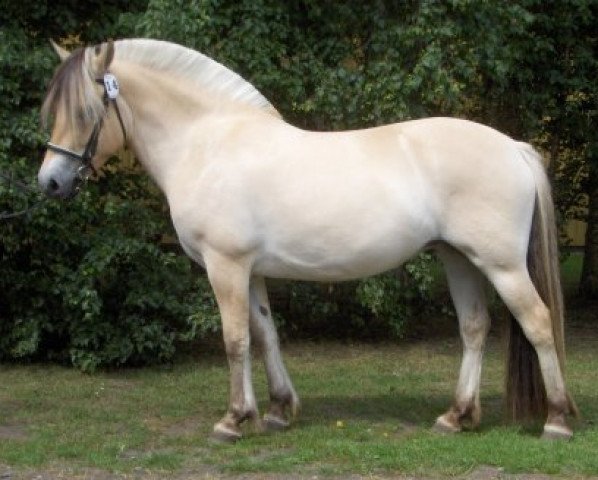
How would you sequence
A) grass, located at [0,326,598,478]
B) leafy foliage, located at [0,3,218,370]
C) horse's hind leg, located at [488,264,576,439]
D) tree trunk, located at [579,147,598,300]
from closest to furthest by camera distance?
grass, located at [0,326,598,478]
horse's hind leg, located at [488,264,576,439]
leafy foliage, located at [0,3,218,370]
tree trunk, located at [579,147,598,300]

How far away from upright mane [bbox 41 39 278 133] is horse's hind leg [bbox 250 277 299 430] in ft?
3.60

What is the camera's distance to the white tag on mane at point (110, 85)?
5895 mm

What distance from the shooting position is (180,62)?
611 centimetres

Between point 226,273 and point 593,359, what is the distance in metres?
4.35

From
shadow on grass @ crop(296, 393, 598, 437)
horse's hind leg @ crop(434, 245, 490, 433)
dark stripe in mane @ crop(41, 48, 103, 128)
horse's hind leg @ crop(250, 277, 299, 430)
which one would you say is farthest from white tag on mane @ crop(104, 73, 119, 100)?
shadow on grass @ crop(296, 393, 598, 437)

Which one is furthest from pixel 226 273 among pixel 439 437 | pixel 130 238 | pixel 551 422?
pixel 130 238

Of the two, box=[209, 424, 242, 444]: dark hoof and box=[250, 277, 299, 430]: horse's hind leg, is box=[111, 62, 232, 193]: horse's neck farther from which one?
box=[209, 424, 242, 444]: dark hoof

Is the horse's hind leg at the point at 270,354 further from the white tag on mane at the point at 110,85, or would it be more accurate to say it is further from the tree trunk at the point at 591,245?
the tree trunk at the point at 591,245

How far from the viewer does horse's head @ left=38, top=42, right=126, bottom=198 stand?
5.84 meters

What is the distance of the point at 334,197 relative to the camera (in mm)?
5773

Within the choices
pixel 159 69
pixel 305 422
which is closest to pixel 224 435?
pixel 305 422

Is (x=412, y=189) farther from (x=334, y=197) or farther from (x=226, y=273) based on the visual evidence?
(x=226, y=273)

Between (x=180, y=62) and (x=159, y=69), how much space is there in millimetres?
125

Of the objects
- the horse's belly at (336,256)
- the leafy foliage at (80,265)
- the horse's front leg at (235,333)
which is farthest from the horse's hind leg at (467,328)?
the leafy foliage at (80,265)
